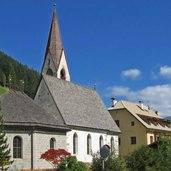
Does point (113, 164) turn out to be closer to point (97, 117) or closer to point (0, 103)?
point (0, 103)

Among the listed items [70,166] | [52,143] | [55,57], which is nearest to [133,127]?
[55,57]

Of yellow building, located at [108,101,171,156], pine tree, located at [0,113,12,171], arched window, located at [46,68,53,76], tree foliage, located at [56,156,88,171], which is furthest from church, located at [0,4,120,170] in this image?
yellow building, located at [108,101,171,156]

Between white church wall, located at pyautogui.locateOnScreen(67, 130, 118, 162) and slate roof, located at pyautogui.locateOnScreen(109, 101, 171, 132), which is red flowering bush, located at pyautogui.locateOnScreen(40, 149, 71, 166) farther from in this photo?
slate roof, located at pyautogui.locateOnScreen(109, 101, 171, 132)

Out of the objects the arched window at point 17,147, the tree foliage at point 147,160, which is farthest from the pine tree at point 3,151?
the tree foliage at point 147,160

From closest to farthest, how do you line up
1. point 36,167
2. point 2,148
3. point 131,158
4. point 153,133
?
point 131,158 < point 2,148 < point 36,167 < point 153,133

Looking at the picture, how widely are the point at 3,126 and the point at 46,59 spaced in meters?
27.2

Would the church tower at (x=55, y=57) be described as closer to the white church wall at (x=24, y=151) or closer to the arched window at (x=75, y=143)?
the arched window at (x=75, y=143)

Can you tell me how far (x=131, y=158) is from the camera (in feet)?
117

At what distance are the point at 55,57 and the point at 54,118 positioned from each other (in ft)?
62.6

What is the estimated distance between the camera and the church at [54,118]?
45.8 m

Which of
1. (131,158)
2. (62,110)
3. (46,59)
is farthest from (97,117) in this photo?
(131,158)

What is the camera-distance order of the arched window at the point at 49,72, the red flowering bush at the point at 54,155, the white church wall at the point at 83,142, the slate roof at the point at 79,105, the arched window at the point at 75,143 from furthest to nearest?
the arched window at the point at 49,72 < the slate roof at the point at 79,105 < the arched window at the point at 75,143 < the white church wall at the point at 83,142 < the red flowering bush at the point at 54,155

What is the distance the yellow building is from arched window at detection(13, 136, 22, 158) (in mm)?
31169

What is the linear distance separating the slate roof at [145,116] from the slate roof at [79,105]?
44.1ft
